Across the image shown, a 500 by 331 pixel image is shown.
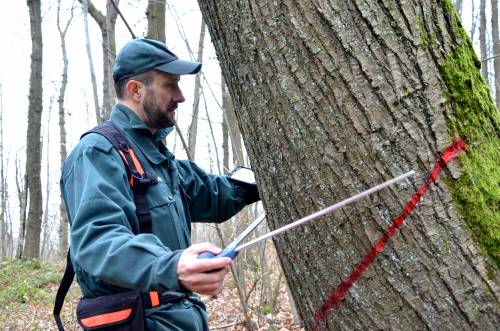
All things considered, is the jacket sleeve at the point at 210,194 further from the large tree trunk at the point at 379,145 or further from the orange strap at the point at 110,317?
the large tree trunk at the point at 379,145

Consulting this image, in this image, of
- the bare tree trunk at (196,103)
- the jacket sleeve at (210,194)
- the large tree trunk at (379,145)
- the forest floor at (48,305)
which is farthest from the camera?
the forest floor at (48,305)

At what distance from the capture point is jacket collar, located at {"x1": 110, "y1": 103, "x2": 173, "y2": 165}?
6.95 ft

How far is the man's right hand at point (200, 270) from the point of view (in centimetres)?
132

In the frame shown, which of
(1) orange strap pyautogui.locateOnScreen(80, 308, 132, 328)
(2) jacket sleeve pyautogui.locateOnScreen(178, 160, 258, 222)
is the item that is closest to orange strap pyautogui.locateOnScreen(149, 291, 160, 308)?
(1) orange strap pyautogui.locateOnScreen(80, 308, 132, 328)

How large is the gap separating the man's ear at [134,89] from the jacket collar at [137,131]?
0.07 metres

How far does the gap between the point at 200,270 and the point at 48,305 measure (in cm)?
829

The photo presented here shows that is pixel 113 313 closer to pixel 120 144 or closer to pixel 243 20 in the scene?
pixel 120 144

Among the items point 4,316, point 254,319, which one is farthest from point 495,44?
point 4,316

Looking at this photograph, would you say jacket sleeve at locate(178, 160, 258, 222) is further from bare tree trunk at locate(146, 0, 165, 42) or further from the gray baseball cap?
bare tree trunk at locate(146, 0, 165, 42)

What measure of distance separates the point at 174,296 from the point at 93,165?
25.6 inches

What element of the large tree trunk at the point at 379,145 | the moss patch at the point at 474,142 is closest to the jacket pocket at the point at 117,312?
the large tree trunk at the point at 379,145

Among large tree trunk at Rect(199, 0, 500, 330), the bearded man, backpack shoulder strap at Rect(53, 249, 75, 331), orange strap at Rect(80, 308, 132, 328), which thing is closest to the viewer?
large tree trunk at Rect(199, 0, 500, 330)

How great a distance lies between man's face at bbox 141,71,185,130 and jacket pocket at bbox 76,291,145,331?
825mm

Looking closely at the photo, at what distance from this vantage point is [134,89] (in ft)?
7.37
